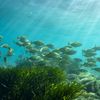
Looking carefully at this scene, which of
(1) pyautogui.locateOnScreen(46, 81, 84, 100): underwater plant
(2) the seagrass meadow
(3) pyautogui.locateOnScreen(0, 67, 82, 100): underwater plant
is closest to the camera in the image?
(1) pyautogui.locateOnScreen(46, 81, 84, 100): underwater plant

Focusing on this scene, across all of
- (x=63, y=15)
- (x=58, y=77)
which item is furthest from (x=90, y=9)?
(x=58, y=77)

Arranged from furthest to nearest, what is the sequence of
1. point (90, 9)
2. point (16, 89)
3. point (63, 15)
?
point (63, 15) → point (90, 9) → point (16, 89)

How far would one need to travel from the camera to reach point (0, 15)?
4741 cm

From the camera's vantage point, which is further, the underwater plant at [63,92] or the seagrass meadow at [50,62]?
the seagrass meadow at [50,62]

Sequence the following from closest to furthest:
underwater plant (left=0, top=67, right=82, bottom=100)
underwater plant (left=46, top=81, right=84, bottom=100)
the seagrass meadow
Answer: underwater plant (left=46, top=81, right=84, bottom=100), underwater plant (left=0, top=67, right=82, bottom=100), the seagrass meadow

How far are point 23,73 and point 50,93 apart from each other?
1962 mm

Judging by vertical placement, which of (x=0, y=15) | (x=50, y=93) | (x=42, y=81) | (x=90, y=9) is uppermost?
(x=0, y=15)

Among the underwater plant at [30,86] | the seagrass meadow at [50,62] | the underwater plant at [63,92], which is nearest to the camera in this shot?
the underwater plant at [63,92]

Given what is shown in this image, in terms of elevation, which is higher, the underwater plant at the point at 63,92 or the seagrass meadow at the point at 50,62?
the seagrass meadow at the point at 50,62

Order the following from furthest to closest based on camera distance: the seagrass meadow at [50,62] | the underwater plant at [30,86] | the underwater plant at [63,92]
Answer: the seagrass meadow at [50,62] < the underwater plant at [30,86] < the underwater plant at [63,92]

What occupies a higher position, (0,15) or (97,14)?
(0,15)

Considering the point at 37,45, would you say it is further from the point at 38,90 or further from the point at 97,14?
the point at 97,14

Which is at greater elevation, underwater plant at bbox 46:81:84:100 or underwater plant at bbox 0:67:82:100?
underwater plant at bbox 0:67:82:100

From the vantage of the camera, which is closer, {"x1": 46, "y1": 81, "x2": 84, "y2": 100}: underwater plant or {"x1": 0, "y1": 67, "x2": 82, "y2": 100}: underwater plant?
{"x1": 46, "y1": 81, "x2": 84, "y2": 100}: underwater plant
